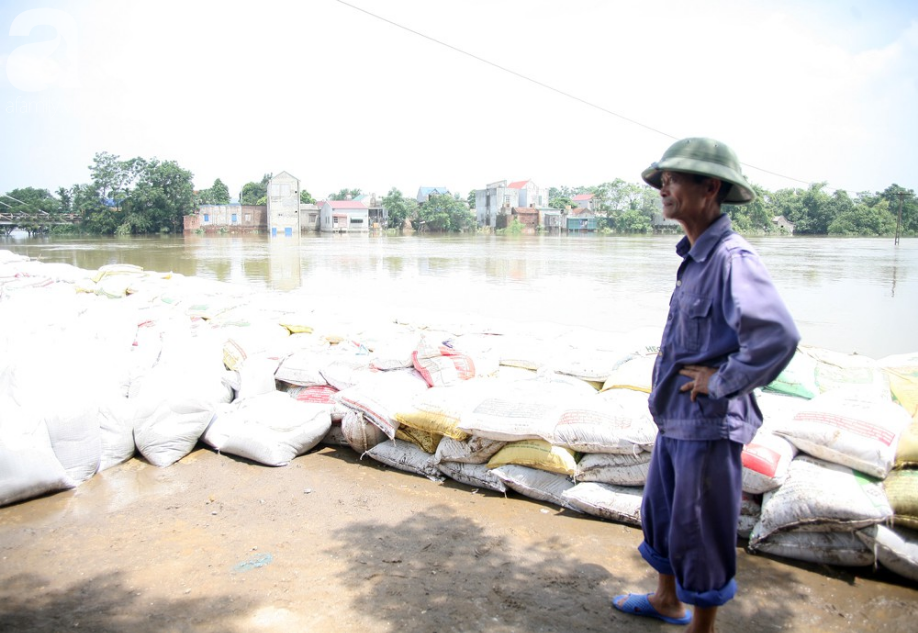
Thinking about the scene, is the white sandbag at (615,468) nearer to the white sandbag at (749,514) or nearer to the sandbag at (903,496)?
the white sandbag at (749,514)

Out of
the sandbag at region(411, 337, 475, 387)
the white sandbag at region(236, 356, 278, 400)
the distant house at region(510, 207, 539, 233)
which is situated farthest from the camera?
the distant house at region(510, 207, 539, 233)

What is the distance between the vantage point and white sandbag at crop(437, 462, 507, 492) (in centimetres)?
254

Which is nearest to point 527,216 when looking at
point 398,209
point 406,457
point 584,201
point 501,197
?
point 501,197

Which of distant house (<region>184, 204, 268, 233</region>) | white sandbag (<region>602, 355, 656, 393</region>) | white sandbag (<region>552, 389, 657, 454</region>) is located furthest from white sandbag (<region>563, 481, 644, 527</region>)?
distant house (<region>184, 204, 268, 233</region>)

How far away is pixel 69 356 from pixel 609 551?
2631 mm

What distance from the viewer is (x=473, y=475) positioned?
2.62 m

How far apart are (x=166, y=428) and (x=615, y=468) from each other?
6.91ft

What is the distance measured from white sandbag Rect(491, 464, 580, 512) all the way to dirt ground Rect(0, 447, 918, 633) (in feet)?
0.15

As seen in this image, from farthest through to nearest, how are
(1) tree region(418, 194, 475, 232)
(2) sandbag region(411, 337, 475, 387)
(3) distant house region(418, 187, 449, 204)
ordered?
(3) distant house region(418, 187, 449, 204), (1) tree region(418, 194, 475, 232), (2) sandbag region(411, 337, 475, 387)

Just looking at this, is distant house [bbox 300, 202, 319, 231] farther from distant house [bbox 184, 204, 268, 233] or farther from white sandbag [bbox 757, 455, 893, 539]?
white sandbag [bbox 757, 455, 893, 539]

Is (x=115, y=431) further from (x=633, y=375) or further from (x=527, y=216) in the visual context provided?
(x=527, y=216)

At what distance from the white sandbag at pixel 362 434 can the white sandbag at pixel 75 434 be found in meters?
1.13

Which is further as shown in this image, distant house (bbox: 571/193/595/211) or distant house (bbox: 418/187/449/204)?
distant house (bbox: 418/187/449/204)

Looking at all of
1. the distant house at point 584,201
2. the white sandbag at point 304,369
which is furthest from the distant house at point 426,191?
the white sandbag at point 304,369
